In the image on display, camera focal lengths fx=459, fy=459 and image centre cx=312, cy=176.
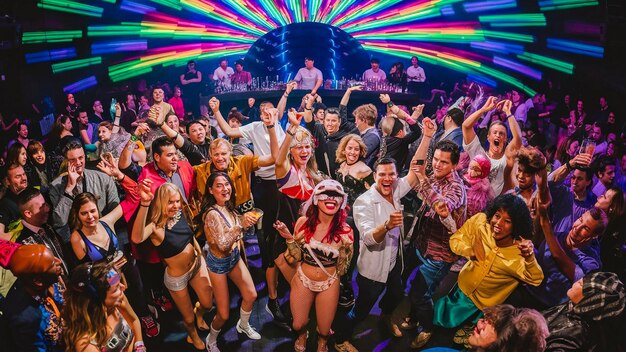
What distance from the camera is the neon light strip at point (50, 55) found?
837 cm

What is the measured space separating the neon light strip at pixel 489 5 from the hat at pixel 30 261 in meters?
8.08

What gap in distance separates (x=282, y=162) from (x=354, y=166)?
74 centimetres

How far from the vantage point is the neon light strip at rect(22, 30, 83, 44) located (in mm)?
8289

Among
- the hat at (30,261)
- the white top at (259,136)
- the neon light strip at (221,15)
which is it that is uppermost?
the neon light strip at (221,15)

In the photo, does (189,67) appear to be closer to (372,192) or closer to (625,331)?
(372,192)

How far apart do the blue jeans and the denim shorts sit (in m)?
1.45

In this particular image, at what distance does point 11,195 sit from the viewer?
3.90m

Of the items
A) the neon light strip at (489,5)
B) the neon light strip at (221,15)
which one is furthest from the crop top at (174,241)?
the neon light strip at (489,5)

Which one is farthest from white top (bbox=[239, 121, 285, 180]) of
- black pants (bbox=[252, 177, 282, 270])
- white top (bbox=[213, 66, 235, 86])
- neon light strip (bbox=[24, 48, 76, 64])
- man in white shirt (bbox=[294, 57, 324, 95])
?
neon light strip (bbox=[24, 48, 76, 64])

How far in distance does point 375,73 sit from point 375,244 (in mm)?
5215

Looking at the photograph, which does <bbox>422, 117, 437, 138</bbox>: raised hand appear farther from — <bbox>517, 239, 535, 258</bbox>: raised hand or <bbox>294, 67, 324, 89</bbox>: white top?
<bbox>294, 67, 324, 89</bbox>: white top

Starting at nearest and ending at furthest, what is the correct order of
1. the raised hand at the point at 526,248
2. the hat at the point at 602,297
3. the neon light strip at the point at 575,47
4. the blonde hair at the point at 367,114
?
the hat at the point at 602,297
the raised hand at the point at 526,248
the blonde hair at the point at 367,114
the neon light strip at the point at 575,47

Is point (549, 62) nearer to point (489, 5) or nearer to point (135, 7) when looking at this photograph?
point (489, 5)

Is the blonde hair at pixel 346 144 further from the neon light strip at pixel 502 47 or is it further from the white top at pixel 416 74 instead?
the neon light strip at pixel 502 47
